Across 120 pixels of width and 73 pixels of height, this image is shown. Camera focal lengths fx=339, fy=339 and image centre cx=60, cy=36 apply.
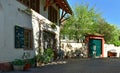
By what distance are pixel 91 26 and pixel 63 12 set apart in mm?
11050

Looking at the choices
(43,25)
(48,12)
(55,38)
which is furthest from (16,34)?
(55,38)

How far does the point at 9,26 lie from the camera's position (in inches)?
613

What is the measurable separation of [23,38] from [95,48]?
57.7 ft

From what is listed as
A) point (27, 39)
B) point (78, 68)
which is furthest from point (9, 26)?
point (78, 68)

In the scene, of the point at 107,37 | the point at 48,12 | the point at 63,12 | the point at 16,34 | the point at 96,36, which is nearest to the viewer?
the point at 16,34

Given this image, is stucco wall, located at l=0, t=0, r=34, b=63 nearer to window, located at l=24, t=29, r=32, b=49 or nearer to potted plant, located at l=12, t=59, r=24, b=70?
potted plant, located at l=12, t=59, r=24, b=70

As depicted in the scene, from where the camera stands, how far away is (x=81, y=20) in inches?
1569

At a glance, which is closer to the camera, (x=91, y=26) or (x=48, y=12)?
(x=48, y=12)

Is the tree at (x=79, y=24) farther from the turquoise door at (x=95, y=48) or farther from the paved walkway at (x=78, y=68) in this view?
the paved walkway at (x=78, y=68)

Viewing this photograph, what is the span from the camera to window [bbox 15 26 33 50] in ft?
54.4

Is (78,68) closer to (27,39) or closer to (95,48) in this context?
(27,39)

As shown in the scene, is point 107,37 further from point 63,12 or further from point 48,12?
point 48,12

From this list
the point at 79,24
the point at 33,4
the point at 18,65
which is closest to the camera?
the point at 18,65

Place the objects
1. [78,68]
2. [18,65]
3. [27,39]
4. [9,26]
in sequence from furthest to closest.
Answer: [27,39] → [78,68] → [9,26] → [18,65]
